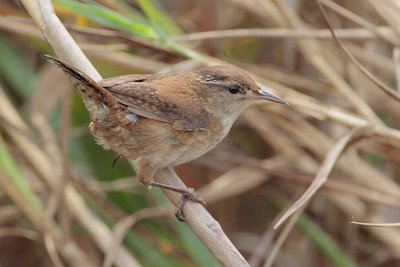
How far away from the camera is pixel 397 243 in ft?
10.1

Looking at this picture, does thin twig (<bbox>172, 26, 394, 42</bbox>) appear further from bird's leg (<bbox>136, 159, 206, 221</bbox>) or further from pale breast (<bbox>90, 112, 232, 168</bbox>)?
bird's leg (<bbox>136, 159, 206, 221</bbox>)

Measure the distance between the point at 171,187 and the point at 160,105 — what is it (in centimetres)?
33

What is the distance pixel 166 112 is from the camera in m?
2.16

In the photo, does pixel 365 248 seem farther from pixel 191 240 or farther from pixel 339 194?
pixel 191 240

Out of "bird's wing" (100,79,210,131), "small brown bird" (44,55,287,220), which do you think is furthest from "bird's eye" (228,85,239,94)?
"bird's wing" (100,79,210,131)

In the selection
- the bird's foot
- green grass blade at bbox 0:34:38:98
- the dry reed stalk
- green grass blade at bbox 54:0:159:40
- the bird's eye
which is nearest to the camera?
the dry reed stalk

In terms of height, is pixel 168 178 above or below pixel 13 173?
below

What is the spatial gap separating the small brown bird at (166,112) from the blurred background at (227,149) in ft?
1.44

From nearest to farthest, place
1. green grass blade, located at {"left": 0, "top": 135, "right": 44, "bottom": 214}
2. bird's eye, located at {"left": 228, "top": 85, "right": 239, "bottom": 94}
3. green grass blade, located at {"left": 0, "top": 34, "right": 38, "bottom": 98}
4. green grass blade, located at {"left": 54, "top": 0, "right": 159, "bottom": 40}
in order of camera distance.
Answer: green grass blade, located at {"left": 54, "top": 0, "right": 159, "bottom": 40} < bird's eye, located at {"left": 228, "top": 85, "right": 239, "bottom": 94} < green grass blade, located at {"left": 0, "top": 135, "right": 44, "bottom": 214} < green grass blade, located at {"left": 0, "top": 34, "right": 38, "bottom": 98}

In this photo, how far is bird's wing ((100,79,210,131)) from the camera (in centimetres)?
207

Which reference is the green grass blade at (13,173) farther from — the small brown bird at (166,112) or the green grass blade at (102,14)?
the green grass blade at (102,14)

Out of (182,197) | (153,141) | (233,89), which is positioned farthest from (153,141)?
(233,89)

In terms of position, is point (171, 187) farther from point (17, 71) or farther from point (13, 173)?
point (17, 71)

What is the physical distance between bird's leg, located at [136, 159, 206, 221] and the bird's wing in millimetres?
197
